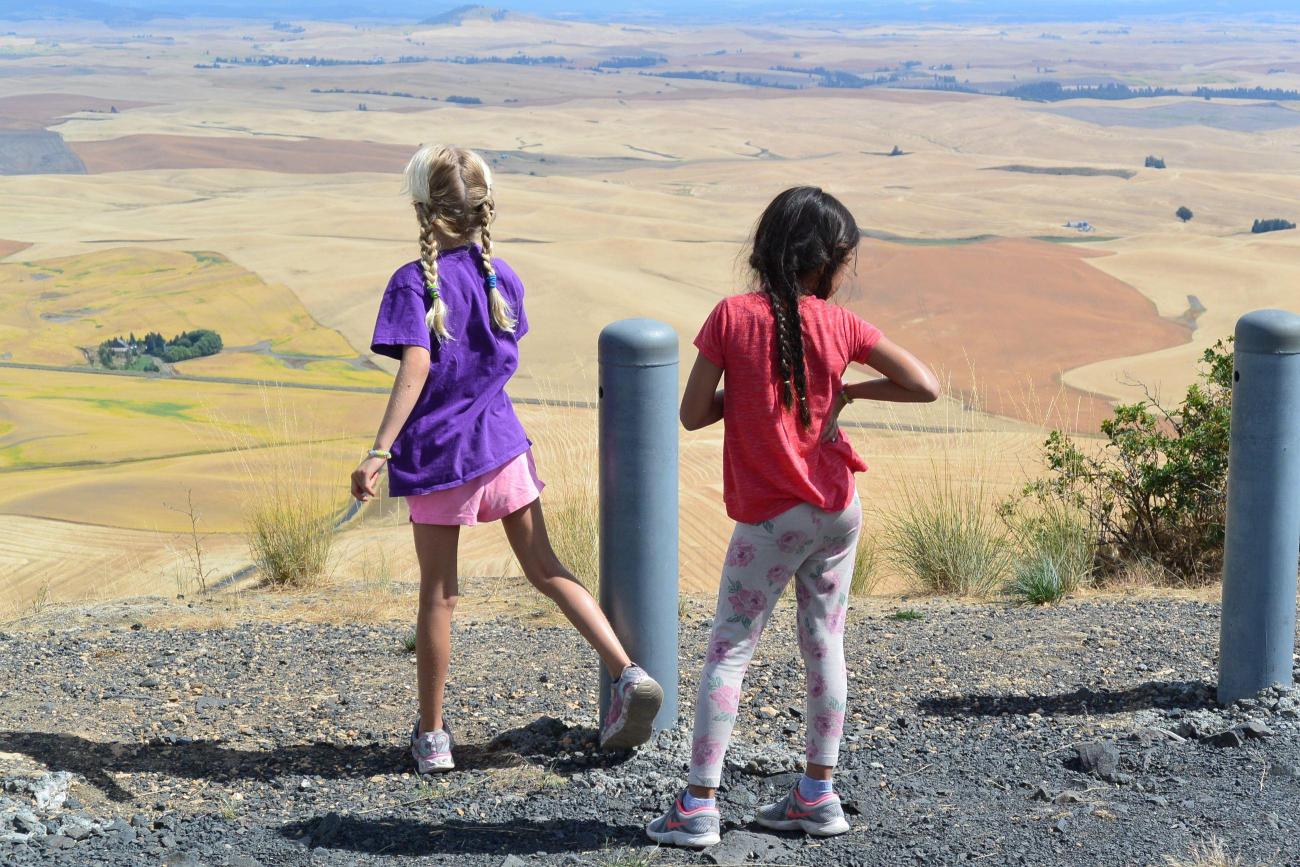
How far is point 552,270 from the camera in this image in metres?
53.2

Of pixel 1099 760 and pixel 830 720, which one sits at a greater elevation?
pixel 830 720

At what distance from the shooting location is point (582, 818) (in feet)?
10.1

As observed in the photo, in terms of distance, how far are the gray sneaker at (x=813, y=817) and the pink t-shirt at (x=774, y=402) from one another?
0.67 metres

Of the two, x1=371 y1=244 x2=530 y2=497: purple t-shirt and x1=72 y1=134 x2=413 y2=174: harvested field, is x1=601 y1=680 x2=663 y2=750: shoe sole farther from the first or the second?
x1=72 y1=134 x2=413 y2=174: harvested field

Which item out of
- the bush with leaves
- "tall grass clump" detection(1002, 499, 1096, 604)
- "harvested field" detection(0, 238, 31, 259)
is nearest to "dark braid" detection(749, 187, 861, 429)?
"tall grass clump" detection(1002, 499, 1096, 604)

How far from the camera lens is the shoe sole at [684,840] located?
286 centimetres

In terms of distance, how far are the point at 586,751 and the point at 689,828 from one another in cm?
66

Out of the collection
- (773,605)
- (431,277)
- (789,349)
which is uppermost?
(431,277)

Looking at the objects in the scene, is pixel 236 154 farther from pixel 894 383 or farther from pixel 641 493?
pixel 894 383

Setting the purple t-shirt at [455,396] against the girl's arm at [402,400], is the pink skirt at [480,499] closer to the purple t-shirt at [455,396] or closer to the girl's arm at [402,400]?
the purple t-shirt at [455,396]

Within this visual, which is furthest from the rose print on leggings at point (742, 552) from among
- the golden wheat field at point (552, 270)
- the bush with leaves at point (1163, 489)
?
the bush with leaves at point (1163, 489)

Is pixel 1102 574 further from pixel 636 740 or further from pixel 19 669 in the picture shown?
pixel 19 669

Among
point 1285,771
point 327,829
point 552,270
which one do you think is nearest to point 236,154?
point 552,270

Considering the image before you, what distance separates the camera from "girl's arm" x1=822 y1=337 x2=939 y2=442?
275cm
